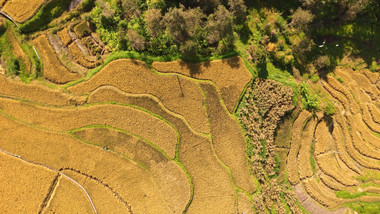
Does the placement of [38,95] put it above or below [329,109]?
below

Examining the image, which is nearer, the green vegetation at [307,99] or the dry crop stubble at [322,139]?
the green vegetation at [307,99]

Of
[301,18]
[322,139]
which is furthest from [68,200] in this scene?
[301,18]

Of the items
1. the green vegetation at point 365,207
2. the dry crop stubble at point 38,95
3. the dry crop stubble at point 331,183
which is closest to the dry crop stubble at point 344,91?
the dry crop stubble at point 331,183

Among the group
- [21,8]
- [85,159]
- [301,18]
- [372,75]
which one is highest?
[301,18]

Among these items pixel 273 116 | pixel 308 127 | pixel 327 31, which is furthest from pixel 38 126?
pixel 327 31

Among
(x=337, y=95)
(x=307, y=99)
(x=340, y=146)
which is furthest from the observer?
(x=337, y=95)

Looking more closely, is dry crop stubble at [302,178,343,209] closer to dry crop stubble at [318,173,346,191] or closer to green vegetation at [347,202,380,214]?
dry crop stubble at [318,173,346,191]

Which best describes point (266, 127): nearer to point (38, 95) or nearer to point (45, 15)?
point (38, 95)

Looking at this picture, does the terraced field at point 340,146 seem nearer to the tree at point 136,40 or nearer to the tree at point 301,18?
the tree at point 301,18
